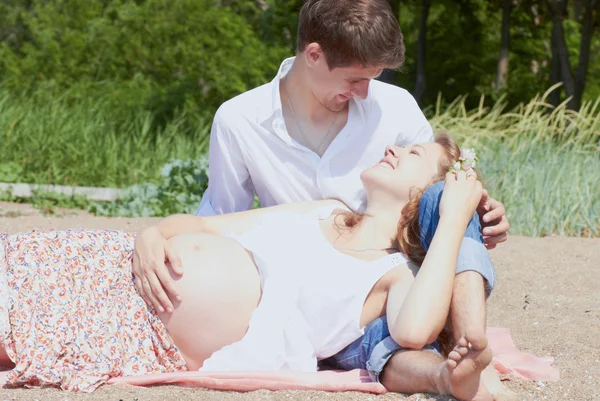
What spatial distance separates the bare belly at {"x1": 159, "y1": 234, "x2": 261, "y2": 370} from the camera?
3.16 metres

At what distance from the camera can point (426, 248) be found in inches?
127

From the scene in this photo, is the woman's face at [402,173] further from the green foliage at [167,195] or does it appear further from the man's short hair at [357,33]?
the green foliage at [167,195]

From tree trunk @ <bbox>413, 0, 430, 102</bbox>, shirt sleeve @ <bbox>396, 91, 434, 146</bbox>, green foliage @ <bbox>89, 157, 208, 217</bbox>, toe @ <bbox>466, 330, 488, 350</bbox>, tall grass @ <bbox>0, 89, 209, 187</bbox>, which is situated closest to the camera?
toe @ <bbox>466, 330, 488, 350</bbox>

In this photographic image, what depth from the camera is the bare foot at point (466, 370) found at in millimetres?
2657

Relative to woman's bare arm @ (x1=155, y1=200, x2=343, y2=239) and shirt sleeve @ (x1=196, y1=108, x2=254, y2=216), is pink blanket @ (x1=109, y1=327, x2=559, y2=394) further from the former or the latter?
shirt sleeve @ (x1=196, y1=108, x2=254, y2=216)

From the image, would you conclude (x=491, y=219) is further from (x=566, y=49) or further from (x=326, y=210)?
(x=566, y=49)

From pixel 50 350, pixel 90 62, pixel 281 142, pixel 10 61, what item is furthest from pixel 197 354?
pixel 10 61

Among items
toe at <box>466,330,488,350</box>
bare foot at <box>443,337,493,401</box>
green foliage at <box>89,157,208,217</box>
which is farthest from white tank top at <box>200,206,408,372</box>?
green foliage at <box>89,157,208,217</box>

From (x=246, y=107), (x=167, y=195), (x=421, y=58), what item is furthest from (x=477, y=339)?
(x=421, y=58)

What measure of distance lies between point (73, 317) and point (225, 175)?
3.90 feet

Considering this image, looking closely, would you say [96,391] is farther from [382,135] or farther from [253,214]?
[382,135]

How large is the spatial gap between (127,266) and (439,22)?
467 inches

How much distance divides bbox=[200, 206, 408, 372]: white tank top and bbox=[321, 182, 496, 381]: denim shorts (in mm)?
48

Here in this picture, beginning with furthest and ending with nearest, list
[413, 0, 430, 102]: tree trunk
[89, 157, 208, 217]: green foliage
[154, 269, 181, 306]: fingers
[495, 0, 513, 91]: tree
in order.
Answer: [495, 0, 513, 91]: tree < [413, 0, 430, 102]: tree trunk < [89, 157, 208, 217]: green foliage < [154, 269, 181, 306]: fingers
